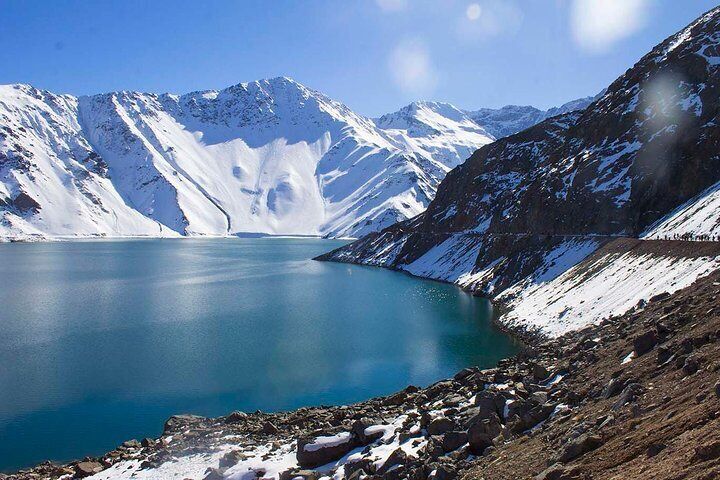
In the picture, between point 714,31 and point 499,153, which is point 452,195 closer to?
point 499,153

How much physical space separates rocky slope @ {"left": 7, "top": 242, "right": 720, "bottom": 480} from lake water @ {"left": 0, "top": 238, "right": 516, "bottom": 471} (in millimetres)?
7084

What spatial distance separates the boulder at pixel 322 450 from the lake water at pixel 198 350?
54.6ft

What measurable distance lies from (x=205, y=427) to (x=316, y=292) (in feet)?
246

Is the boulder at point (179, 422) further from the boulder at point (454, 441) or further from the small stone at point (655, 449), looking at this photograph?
the small stone at point (655, 449)

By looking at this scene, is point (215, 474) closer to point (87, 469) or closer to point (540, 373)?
point (87, 469)

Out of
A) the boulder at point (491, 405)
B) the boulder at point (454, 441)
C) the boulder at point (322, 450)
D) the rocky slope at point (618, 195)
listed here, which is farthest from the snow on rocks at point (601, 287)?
the boulder at point (322, 450)

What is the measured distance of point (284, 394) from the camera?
42906 millimetres

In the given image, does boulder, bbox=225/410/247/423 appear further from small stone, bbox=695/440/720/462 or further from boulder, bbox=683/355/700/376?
small stone, bbox=695/440/720/462

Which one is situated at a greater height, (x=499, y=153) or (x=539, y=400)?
(x=499, y=153)

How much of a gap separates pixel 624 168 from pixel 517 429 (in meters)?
71.0

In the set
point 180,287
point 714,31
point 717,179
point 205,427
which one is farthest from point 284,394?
point 714,31

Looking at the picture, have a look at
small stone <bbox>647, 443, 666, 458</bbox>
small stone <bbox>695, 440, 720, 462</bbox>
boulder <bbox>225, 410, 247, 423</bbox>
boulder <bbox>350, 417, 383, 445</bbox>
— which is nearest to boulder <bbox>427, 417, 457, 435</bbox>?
boulder <bbox>350, 417, 383, 445</bbox>

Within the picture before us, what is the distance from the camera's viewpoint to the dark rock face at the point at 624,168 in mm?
69125

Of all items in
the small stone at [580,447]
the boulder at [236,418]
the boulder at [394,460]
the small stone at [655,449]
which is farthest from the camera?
the boulder at [236,418]
